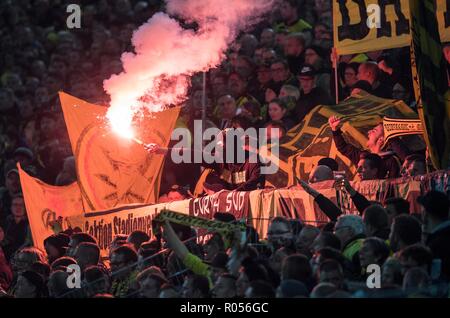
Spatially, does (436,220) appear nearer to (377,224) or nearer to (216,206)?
(377,224)

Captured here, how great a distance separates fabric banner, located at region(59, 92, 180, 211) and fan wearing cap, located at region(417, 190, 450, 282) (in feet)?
18.4

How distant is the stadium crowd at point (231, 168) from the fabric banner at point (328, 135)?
32 cm

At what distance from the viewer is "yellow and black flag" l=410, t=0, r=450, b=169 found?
933 cm

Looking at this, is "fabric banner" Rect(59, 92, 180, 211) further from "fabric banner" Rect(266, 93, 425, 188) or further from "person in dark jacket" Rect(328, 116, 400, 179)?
"person in dark jacket" Rect(328, 116, 400, 179)

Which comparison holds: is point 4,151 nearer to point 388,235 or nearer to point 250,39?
point 250,39

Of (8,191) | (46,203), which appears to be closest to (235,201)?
(46,203)

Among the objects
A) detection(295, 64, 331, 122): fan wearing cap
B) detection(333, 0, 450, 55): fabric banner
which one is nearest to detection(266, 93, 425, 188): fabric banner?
detection(333, 0, 450, 55): fabric banner

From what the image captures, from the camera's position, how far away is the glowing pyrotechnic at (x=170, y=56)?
13117mm

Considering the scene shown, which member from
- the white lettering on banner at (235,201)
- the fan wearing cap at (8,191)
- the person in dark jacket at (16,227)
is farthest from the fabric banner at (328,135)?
the fan wearing cap at (8,191)

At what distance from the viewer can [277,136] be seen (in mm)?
12047

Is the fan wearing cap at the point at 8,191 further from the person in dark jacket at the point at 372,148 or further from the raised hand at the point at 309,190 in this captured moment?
the raised hand at the point at 309,190

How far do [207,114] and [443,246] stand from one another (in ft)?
23.7

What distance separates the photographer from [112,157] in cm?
1309

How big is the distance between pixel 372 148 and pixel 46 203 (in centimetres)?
530
